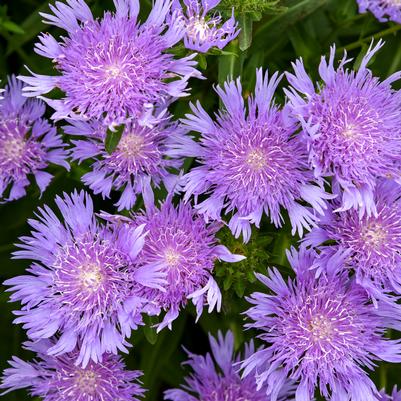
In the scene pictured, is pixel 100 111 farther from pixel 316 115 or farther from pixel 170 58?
pixel 316 115

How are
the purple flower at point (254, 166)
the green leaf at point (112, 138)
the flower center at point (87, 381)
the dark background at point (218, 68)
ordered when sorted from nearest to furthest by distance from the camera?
the green leaf at point (112, 138) → the purple flower at point (254, 166) → the flower center at point (87, 381) → the dark background at point (218, 68)

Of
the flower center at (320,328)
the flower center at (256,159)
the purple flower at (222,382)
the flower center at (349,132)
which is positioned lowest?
the purple flower at (222,382)

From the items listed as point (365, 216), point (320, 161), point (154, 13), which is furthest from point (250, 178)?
point (154, 13)

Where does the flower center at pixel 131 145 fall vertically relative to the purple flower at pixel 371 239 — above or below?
above

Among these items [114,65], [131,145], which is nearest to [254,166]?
[131,145]

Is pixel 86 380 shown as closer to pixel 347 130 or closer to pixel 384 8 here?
pixel 347 130

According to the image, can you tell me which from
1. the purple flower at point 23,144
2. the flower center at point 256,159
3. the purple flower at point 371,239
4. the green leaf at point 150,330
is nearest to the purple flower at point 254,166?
the flower center at point 256,159

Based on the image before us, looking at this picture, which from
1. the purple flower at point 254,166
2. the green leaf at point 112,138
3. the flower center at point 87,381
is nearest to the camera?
the green leaf at point 112,138

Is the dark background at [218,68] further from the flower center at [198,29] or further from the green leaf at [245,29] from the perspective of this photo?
the flower center at [198,29]
